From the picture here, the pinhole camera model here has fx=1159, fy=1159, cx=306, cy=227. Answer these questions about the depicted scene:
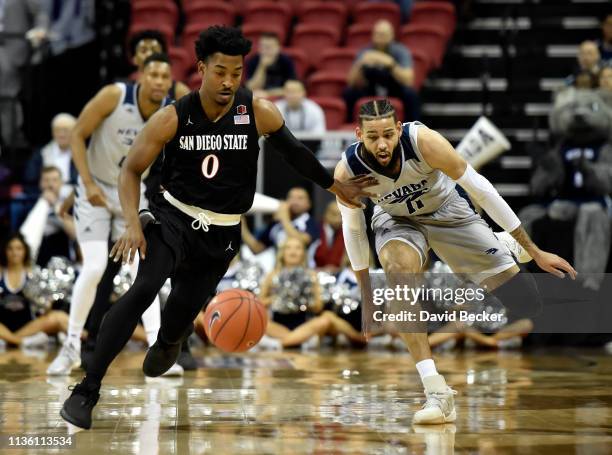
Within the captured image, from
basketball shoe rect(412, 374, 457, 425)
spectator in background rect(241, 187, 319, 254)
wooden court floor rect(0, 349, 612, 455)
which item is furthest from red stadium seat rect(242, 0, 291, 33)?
basketball shoe rect(412, 374, 457, 425)

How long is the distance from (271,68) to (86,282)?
5266mm

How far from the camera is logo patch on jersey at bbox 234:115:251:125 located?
5.47 meters

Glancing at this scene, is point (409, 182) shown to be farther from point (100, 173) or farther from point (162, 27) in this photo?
point (162, 27)

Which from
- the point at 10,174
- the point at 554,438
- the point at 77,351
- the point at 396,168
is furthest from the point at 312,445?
the point at 10,174

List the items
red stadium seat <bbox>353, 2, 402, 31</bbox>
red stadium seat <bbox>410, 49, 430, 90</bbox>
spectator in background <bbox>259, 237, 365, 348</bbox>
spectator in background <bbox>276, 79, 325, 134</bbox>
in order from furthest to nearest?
red stadium seat <bbox>353, 2, 402, 31</bbox> → red stadium seat <bbox>410, 49, 430, 90</bbox> → spectator in background <bbox>276, 79, 325, 134</bbox> → spectator in background <bbox>259, 237, 365, 348</bbox>

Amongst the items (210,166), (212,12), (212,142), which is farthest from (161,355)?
(212,12)

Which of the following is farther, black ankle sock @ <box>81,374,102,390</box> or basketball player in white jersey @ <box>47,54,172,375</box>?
basketball player in white jersey @ <box>47,54,172,375</box>

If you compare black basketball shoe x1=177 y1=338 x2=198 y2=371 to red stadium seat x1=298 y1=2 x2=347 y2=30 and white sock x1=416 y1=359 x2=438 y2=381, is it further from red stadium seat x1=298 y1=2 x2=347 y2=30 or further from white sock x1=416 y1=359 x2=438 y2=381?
red stadium seat x1=298 y1=2 x2=347 y2=30

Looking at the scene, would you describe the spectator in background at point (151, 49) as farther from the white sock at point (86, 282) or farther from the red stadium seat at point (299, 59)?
the red stadium seat at point (299, 59)

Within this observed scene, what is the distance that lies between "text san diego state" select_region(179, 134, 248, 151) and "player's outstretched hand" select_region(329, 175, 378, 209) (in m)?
0.60

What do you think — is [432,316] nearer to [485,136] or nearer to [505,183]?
[485,136]

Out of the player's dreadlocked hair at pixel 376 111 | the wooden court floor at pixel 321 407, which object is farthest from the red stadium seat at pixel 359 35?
the player's dreadlocked hair at pixel 376 111

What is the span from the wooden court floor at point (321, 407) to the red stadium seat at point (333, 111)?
3.73 meters

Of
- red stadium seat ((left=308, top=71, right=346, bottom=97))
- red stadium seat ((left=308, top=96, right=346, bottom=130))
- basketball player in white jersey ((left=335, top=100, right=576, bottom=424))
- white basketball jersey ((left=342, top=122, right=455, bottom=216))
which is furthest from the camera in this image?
red stadium seat ((left=308, top=71, right=346, bottom=97))
